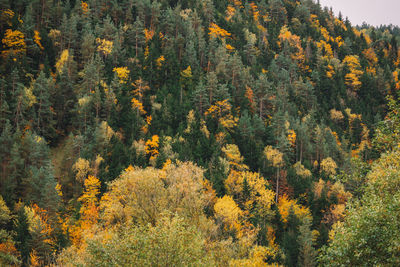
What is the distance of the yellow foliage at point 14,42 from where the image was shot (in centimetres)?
8881

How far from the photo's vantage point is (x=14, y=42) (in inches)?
3511

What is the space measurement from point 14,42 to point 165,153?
195 feet

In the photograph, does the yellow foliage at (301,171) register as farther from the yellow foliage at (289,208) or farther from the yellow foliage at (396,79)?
the yellow foliage at (396,79)

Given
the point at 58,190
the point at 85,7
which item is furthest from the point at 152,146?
the point at 85,7

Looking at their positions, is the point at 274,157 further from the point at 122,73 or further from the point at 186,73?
the point at 122,73

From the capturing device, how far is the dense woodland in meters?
21.5

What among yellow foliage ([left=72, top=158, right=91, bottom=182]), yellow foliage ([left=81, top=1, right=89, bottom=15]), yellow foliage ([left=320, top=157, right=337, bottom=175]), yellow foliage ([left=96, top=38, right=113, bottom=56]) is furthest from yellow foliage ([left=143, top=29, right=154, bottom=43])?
yellow foliage ([left=320, top=157, right=337, bottom=175])

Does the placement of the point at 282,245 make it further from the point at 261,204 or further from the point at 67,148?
the point at 67,148

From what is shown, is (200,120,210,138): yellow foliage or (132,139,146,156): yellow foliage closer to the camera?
(132,139,146,156): yellow foliage

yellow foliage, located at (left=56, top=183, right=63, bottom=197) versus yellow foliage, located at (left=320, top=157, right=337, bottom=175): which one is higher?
yellow foliage, located at (left=320, top=157, right=337, bottom=175)

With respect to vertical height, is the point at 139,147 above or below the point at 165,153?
below

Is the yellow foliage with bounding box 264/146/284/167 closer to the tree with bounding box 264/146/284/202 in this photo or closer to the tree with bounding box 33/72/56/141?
the tree with bounding box 264/146/284/202

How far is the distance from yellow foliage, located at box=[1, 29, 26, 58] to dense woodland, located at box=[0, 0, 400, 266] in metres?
0.46

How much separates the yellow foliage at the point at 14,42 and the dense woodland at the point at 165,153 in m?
0.46
